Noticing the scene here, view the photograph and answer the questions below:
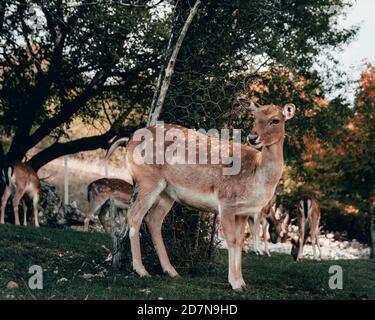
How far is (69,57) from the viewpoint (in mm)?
17547

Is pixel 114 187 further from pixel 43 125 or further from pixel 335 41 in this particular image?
pixel 335 41

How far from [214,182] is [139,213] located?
3.81ft

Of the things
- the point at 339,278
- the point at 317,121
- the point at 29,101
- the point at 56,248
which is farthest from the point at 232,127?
the point at 29,101

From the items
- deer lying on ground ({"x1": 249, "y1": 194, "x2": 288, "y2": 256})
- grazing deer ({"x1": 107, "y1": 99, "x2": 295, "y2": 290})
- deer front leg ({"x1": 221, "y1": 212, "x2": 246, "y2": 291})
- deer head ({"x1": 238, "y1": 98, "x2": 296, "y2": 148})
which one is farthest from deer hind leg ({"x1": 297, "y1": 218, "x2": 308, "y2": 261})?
deer head ({"x1": 238, "y1": 98, "x2": 296, "y2": 148})

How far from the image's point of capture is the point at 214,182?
8.28 m

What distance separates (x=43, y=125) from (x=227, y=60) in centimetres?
989

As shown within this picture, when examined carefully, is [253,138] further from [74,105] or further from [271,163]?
[74,105]

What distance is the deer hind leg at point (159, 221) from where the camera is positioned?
29.1 feet

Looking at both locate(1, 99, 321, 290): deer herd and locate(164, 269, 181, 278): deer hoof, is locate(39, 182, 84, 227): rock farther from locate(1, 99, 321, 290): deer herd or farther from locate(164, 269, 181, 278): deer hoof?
locate(164, 269, 181, 278): deer hoof

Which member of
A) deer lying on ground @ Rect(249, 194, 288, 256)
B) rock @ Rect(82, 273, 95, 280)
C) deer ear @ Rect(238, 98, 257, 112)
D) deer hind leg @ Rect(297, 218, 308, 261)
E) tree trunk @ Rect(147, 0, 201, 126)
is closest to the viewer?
rock @ Rect(82, 273, 95, 280)

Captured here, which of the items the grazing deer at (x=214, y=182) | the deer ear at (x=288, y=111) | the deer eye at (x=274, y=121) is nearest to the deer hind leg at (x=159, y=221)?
the grazing deer at (x=214, y=182)

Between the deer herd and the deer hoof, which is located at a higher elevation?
the deer herd

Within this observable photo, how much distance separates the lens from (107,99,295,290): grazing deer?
7.97m

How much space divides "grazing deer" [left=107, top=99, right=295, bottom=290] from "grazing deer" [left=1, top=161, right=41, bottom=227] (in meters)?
9.83
